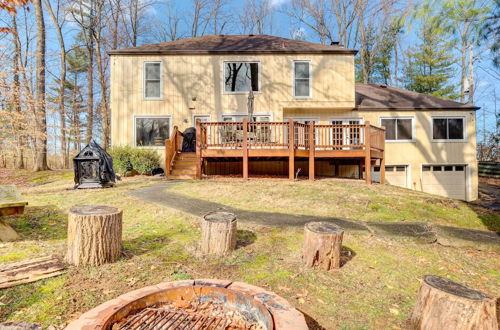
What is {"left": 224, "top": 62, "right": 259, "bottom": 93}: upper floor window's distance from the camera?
13.4m

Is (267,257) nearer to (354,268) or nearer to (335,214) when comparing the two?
(354,268)

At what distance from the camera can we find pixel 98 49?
65.5 ft

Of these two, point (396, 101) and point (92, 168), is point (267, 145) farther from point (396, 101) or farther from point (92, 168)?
point (396, 101)

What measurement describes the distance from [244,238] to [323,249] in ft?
5.01

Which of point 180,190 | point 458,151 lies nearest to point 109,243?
point 180,190

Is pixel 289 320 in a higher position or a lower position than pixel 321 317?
higher

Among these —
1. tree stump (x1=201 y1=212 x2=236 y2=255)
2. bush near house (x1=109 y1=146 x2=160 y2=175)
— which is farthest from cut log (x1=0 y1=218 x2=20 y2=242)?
bush near house (x1=109 y1=146 x2=160 y2=175)

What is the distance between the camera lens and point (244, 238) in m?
4.63

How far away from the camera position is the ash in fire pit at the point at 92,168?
26.8ft

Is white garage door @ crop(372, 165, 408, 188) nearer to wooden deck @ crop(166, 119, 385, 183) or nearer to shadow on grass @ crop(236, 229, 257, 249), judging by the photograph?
wooden deck @ crop(166, 119, 385, 183)

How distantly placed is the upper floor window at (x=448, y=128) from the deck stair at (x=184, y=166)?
515 inches

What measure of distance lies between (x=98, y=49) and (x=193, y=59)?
37.3ft

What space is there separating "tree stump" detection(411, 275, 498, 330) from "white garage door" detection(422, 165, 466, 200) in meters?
14.3

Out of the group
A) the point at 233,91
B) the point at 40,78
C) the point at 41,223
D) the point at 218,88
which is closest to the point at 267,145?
the point at 233,91
